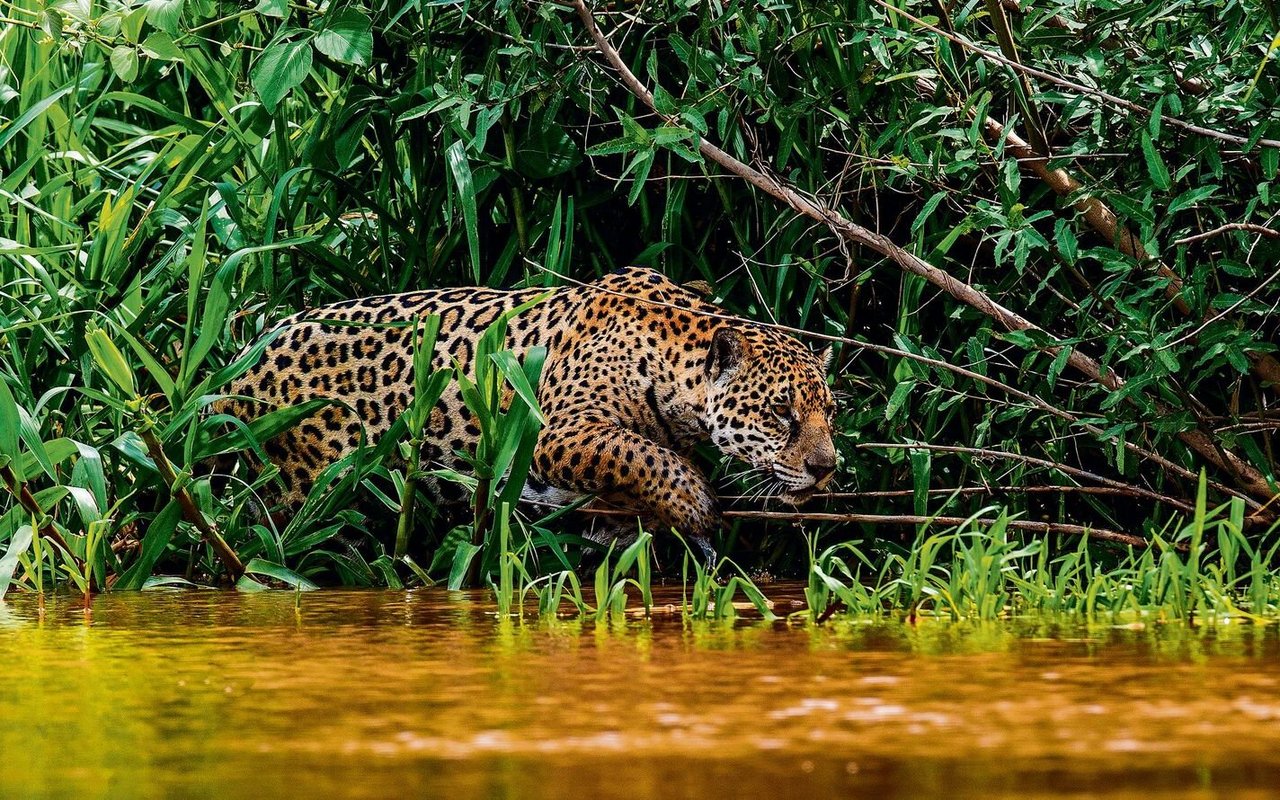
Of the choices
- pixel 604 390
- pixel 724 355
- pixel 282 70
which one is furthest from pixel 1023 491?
pixel 282 70

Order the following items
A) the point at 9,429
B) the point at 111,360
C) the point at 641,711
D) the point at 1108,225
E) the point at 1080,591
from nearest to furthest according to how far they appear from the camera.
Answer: the point at 641,711 < the point at 1080,591 < the point at 9,429 < the point at 111,360 < the point at 1108,225

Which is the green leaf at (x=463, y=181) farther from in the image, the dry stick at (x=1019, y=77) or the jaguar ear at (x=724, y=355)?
the dry stick at (x=1019, y=77)

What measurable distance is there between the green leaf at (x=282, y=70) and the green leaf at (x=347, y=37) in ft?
0.16

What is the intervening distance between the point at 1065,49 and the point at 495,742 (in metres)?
2.64

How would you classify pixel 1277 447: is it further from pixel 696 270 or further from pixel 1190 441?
pixel 696 270

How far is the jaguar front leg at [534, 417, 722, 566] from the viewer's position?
4531mm

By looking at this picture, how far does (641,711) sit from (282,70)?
2632 mm

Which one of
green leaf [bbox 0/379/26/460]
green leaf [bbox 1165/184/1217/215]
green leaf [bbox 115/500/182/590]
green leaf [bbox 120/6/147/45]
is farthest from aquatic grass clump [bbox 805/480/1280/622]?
green leaf [bbox 120/6/147/45]

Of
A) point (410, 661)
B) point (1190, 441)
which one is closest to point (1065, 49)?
point (1190, 441)

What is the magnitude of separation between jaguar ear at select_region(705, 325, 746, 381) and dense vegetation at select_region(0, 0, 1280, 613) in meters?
0.20

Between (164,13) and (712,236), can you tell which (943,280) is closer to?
(712,236)

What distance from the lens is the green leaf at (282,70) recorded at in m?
4.02

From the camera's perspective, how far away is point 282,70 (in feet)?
13.3

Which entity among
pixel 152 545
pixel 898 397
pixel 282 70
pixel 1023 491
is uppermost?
pixel 282 70
